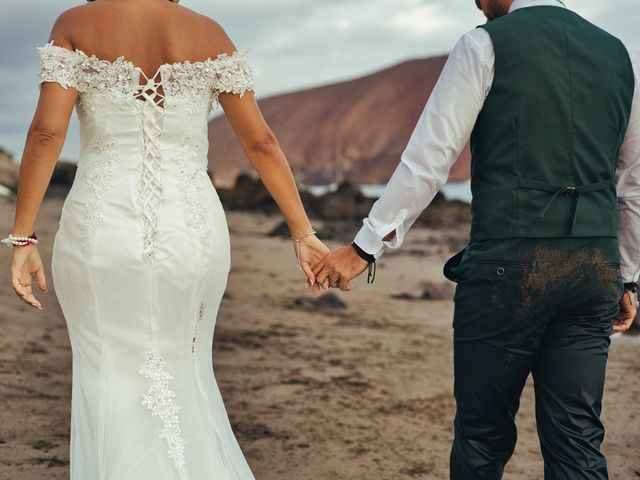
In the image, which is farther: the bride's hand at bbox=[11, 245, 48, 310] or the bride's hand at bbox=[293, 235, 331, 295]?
the bride's hand at bbox=[293, 235, 331, 295]

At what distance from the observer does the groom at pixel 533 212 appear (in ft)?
8.93

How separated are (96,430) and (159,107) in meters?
1.12

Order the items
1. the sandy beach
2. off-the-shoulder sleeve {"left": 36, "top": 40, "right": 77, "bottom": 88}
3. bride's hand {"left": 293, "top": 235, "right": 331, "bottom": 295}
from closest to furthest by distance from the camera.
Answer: off-the-shoulder sleeve {"left": 36, "top": 40, "right": 77, "bottom": 88} → bride's hand {"left": 293, "top": 235, "right": 331, "bottom": 295} → the sandy beach

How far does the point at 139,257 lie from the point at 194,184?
12.0 inches

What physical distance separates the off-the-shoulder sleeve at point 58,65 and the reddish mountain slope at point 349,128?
108 ft

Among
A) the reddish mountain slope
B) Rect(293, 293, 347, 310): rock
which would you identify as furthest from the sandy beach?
the reddish mountain slope

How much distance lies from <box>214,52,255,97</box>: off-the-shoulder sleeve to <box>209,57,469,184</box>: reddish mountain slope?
107 ft

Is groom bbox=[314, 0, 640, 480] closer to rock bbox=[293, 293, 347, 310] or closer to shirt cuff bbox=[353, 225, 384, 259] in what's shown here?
shirt cuff bbox=[353, 225, 384, 259]

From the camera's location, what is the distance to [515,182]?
2.73m

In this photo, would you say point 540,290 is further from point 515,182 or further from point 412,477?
point 412,477

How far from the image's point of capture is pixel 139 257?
2961mm

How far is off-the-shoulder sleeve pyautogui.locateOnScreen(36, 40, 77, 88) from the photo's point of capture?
9.48 feet

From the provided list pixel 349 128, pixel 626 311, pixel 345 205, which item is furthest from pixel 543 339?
pixel 349 128

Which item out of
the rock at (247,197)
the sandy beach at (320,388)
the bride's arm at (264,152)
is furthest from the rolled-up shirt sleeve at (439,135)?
the rock at (247,197)
